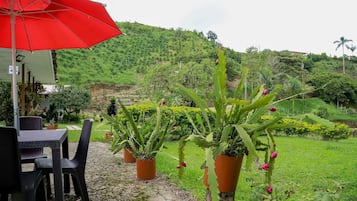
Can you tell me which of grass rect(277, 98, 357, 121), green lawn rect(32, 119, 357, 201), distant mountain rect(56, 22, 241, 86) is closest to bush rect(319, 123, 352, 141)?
green lawn rect(32, 119, 357, 201)

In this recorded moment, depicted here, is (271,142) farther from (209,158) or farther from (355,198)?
(355,198)

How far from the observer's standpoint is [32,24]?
126 inches

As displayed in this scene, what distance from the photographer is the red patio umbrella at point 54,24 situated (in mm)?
2676

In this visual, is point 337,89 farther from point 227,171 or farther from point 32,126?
point 227,171

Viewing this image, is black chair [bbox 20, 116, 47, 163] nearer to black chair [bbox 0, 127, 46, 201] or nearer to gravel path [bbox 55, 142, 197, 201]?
gravel path [bbox 55, 142, 197, 201]

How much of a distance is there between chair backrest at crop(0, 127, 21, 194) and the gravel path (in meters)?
1.18

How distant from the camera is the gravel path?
3.18 m

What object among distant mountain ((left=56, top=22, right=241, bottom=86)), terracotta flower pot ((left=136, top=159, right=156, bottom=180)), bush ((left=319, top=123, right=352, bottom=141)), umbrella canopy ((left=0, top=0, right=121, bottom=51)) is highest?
distant mountain ((left=56, top=22, right=241, bottom=86))

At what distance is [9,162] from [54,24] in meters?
1.70

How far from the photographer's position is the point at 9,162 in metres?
1.94

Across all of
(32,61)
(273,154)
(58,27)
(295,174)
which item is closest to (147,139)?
(58,27)

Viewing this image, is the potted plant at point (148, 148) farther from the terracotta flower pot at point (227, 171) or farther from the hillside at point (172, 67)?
the hillside at point (172, 67)

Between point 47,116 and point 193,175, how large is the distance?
10720 millimetres

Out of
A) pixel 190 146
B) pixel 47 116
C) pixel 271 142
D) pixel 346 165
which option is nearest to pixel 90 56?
pixel 47 116
